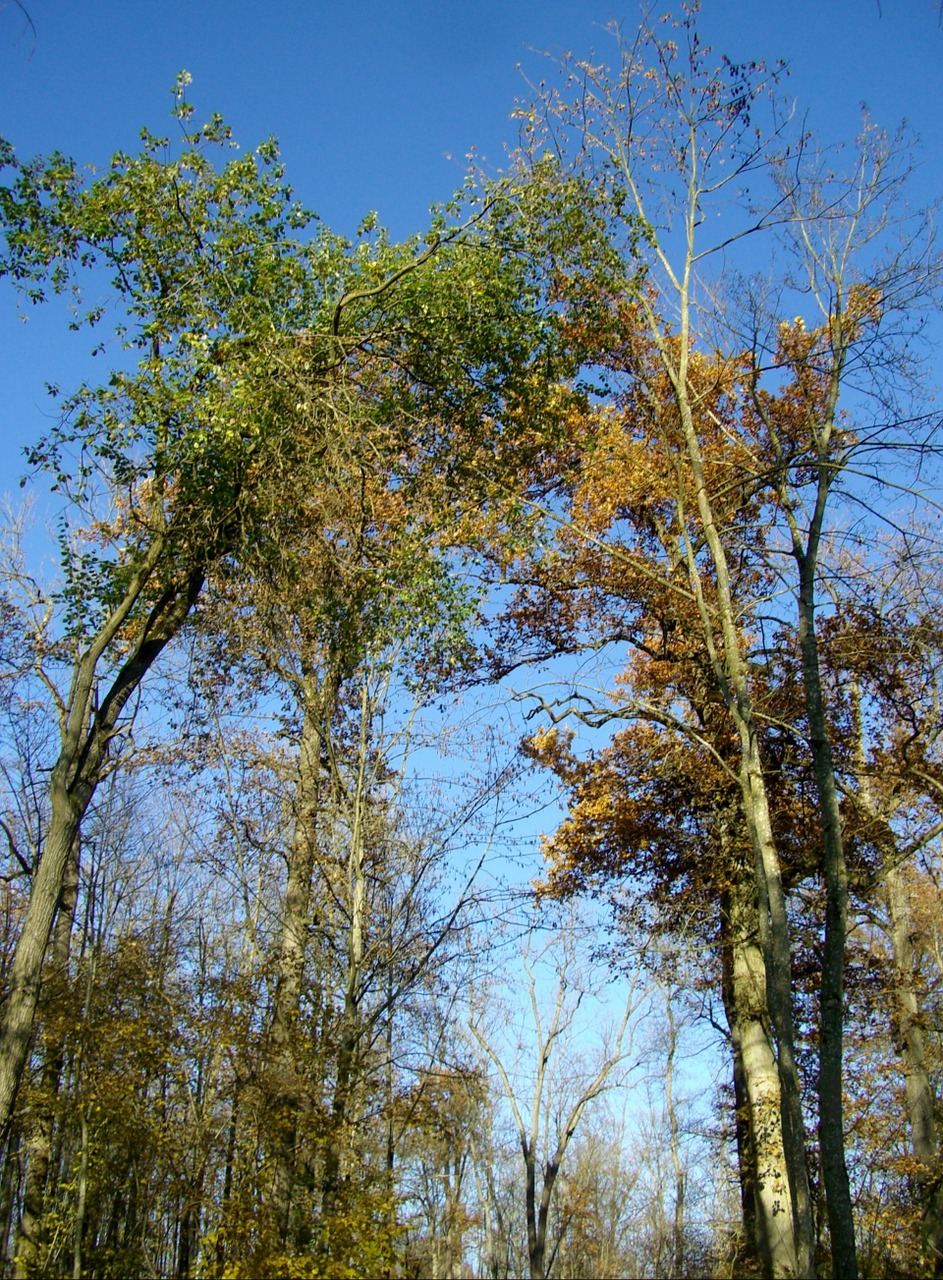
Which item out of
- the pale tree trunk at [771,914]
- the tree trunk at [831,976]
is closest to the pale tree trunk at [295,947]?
the pale tree trunk at [771,914]

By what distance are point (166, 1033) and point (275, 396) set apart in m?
6.36

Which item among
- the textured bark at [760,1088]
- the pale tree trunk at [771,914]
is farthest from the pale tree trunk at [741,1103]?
the pale tree trunk at [771,914]

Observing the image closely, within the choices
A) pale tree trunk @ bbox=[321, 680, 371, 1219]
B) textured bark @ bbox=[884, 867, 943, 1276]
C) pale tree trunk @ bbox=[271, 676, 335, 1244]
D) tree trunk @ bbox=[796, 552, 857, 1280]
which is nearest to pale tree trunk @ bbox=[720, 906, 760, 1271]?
textured bark @ bbox=[884, 867, 943, 1276]

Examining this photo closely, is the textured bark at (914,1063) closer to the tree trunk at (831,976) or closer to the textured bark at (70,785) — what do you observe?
the tree trunk at (831,976)

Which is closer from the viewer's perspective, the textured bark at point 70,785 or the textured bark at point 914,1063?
the textured bark at point 70,785

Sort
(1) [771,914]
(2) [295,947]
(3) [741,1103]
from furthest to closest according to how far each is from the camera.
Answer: (3) [741,1103] → (2) [295,947] → (1) [771,914]

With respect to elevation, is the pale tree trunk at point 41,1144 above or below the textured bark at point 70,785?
below

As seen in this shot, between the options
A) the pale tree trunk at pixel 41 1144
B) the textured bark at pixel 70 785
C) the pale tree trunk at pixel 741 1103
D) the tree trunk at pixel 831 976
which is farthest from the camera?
the pale tree trunk at pixel 741 1103

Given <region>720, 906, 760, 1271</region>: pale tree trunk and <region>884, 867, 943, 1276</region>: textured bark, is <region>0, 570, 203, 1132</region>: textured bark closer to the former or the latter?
<region>720, 906, 760, 1271</region>: pale tree trunk

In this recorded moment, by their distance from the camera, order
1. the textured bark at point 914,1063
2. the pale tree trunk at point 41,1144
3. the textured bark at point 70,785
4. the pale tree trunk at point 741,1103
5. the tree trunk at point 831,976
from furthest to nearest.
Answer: the textured bark at point 914,1063 → the pale tree trunk at point 741,1103 → the pale tree trunk at point 41,1144 → the tree trunk at point 831,976 → the textured bark at point 70,785

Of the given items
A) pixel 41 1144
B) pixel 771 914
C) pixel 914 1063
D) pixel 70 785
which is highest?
pixel 70 785

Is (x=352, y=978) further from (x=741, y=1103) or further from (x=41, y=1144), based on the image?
(x=741, y=1103)

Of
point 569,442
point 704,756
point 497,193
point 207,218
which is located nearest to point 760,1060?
point 704,756

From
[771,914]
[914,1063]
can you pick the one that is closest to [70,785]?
[771,914]
